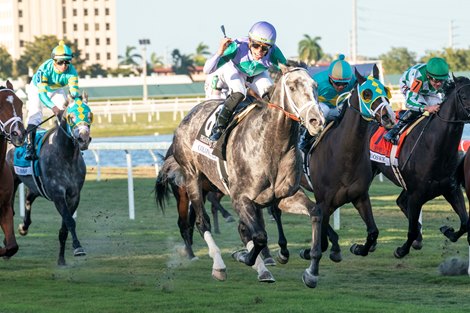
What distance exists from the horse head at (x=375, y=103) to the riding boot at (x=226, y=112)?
107 centimetres

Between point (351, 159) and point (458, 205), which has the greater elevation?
point (351, 159)

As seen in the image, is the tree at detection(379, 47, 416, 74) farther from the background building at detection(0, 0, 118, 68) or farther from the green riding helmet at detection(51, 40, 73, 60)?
the green riding helmet at detection(51, 40, 73, 60)

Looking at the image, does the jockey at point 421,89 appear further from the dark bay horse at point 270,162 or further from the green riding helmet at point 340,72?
the dark bay horse at point 270,162

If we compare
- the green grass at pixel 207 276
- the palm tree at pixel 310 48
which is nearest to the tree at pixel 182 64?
the palm tree at pixel 310 48

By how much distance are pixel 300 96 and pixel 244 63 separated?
59.6 inches

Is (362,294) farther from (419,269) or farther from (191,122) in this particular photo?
(191,122)

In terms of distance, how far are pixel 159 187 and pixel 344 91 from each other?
88.5 inches

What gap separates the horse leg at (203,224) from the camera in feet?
33.5

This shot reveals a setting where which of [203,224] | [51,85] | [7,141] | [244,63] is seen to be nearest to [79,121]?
[51,85]

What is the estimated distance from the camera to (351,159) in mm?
10812

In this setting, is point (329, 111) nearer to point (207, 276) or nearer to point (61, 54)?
point (207, 276)

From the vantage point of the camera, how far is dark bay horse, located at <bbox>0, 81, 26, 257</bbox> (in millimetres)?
10508

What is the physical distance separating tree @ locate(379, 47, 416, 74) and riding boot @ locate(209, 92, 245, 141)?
112758 millimetres

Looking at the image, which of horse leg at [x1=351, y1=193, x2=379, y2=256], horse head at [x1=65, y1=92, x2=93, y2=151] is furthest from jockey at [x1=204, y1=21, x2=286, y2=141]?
horse head at [x1=65, y1=92, x2=93, y2=151]
